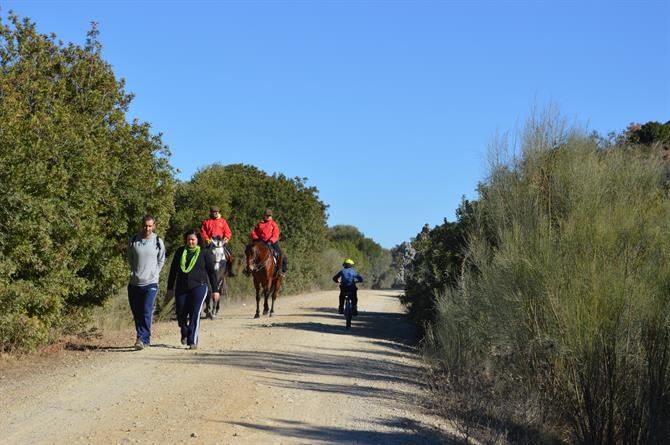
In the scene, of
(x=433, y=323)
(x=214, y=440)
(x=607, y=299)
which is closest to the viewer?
(x=214, y=440)

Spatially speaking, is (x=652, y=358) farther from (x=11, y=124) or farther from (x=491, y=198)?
(x=11, y=124)

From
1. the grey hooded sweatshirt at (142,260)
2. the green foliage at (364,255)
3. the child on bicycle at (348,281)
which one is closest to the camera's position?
the grey hooded sweatshirt at (142,260)

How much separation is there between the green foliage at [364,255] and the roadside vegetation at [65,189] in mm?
43207

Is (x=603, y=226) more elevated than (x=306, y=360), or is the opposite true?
(x=603, y=226)

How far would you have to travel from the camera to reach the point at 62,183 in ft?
45.2

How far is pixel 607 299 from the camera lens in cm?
1028

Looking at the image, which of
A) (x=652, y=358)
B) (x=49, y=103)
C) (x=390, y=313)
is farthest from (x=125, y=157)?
(x=390, y=313)

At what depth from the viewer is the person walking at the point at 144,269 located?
14961 millimetres

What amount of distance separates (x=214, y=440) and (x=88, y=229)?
7488mm

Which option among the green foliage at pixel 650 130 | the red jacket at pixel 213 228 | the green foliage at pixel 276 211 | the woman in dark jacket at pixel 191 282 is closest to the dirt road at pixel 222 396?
the woman in dark jacket at pixel 191 282

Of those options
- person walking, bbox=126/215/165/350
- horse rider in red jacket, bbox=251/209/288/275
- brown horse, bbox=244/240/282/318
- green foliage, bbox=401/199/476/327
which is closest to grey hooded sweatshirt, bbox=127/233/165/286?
person walking, bbox=126/215/165/350

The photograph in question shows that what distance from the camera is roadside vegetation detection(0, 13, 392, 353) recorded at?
1287 cm

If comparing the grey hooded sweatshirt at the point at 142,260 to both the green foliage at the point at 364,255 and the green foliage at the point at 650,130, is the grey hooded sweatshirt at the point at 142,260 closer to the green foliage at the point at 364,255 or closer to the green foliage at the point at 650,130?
the green foliage at the point at 650,130

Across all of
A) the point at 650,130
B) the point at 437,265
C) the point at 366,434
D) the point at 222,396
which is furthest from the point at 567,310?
the point at 650,130
